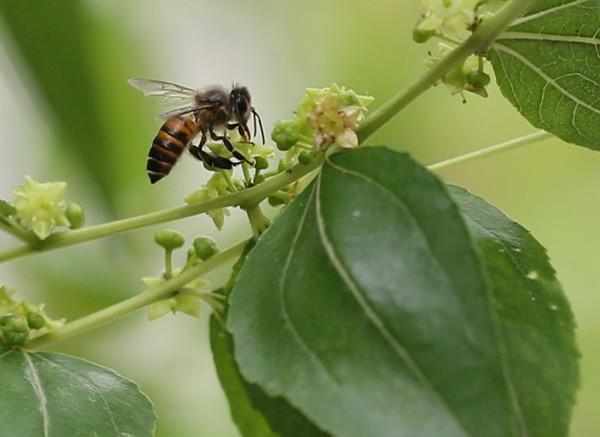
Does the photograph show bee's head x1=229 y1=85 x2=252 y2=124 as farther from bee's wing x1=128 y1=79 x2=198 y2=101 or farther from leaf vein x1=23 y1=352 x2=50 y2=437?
leaf vein x1=23 y1=352 x2=50 y2=437

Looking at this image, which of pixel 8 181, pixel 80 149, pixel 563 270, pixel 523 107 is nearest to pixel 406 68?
pixel 563 270

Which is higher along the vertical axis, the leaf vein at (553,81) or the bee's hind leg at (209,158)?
the leaf vein at (553,81)

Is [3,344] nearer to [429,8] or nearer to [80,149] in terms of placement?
[429,8]

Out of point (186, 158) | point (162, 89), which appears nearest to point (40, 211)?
point (162, 89)

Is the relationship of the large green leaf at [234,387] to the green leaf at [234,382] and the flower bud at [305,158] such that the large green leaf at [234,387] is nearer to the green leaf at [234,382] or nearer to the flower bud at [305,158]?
the green leaf at [234,382]

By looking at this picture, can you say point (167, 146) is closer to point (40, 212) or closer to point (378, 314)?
point (40, 212)

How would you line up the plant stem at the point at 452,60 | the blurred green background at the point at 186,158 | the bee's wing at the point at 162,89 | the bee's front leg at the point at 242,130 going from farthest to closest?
1. the blurred green background at the point at 186,158
2. the bee's wing at the point at 162,89
3. the bee's front leg at the point at 242,130
4. the plant stem at the point at 452,60

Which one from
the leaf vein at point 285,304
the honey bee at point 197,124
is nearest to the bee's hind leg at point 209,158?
the honey bee at point 197,124
